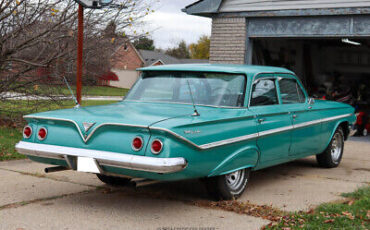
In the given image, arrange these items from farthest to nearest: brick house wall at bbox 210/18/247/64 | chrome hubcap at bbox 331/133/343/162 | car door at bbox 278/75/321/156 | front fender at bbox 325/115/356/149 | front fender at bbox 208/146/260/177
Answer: brick house wall at bbox 210/18/247/64
chrome hubcap at bbox 331/133/343/162
front fender at bbox 325/115/356/149
car door at bbox 278/75/321/156
front fender at bbox 208/146/260/177

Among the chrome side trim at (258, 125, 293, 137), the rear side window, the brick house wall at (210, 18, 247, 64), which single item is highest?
the brick house wall at (210, 18, 247, 64)

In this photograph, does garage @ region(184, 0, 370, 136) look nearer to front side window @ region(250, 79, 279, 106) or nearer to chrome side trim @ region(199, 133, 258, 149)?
front side window @ region(250, 79, 279, 106)

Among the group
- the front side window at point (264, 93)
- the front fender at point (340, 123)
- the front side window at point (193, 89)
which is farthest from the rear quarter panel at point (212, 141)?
the front fender at point (340, 123)

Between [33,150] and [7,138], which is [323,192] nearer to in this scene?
[33,150]

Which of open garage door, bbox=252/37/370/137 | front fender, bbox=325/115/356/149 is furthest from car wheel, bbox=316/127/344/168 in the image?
open garage door, bbox=252/37/370/137

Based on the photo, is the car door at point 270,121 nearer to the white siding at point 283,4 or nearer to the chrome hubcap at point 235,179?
the chrome hubcap at point 235,179

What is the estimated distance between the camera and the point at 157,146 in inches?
183

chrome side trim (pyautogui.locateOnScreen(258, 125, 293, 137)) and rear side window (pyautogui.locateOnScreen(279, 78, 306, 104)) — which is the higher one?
rear side window (pyautogui.locateOnScreen(279, 78, 306, 104))

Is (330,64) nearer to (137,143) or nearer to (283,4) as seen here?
(283,4)

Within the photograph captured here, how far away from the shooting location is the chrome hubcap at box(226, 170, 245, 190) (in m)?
5.68

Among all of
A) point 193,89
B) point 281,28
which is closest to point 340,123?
point 193,89

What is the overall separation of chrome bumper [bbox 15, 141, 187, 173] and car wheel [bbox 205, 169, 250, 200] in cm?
85

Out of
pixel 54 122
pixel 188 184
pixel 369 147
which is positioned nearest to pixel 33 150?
pixel 54 122

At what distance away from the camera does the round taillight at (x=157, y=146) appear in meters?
4.63
